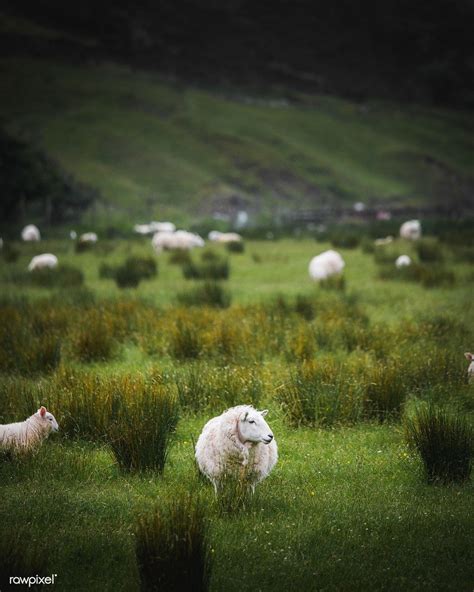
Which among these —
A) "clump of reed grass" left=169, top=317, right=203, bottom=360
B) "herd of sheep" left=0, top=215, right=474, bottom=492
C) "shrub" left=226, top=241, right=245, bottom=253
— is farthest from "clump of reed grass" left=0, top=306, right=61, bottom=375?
"shrub" left=226, top=241, right=245, bottom=253

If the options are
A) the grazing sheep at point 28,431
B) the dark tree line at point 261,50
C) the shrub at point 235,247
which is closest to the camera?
the grazing sheep at point 28,431

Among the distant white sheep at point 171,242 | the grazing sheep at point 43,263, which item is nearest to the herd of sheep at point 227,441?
the grazing sheep at point 43,263

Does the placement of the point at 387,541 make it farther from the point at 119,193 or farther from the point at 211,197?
the point at 211,197

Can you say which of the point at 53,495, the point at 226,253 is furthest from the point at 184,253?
the point at 53,495

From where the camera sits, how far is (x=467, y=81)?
14812cm

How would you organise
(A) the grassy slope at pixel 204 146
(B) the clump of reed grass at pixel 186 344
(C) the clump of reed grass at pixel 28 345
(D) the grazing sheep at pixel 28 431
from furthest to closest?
(A) the grassy slope at pixel 204 146, (B) the clump of reed grass at pixel 186 344, (C) the clump of reed grass at pixel 28 345, (D) the grazing sheep at pixel 28 431

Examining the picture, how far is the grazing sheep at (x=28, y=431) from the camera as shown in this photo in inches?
232

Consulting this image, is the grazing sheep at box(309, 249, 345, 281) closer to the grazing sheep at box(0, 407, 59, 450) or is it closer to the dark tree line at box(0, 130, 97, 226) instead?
the grazing sheep at box(0, 407, 59, 450)

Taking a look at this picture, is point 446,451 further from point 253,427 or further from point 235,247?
point 235,247

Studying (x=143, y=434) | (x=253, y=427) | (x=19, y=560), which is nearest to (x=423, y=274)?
(x=143, y=434)

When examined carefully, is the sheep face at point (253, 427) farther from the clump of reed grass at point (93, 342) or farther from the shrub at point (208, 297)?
the shrub at point (208, 297)

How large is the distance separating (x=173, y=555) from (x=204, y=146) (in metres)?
71.8

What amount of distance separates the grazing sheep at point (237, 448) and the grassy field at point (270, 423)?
0.20m

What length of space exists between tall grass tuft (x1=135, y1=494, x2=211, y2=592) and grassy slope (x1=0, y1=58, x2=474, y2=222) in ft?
133
